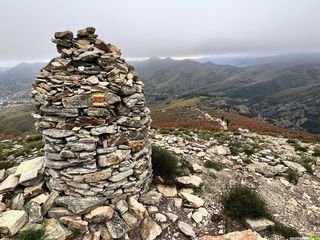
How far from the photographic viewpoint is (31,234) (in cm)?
674

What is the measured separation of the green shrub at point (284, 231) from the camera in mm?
8034

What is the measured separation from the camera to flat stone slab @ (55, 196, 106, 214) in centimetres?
756

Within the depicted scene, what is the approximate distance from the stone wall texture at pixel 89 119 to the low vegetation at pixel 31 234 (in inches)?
55.1

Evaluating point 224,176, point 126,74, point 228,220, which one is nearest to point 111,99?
point 126,74

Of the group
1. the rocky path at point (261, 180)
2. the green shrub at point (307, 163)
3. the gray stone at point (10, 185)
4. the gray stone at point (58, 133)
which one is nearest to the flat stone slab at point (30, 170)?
the gray stone at point (10, 185)

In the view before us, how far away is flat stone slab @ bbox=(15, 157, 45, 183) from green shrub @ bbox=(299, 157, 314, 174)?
42.3 feet

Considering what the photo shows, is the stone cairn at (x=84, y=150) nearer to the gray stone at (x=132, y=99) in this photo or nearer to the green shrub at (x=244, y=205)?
the gray stone at (x=132, y=99)

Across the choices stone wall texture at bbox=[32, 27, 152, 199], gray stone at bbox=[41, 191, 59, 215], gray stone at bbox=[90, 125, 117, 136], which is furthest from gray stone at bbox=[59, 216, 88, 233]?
gray stone at bbox=[90, 125, 117, 136]

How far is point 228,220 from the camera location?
8.60 m

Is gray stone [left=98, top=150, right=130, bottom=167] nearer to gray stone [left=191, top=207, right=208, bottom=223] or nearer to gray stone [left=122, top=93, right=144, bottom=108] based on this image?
gray stone [left=122, top=93, right=144, bottom=108]

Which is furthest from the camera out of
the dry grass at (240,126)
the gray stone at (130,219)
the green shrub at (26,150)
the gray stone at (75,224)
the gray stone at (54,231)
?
the dry grass at (240,126)

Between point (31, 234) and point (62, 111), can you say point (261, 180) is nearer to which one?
point (62, 111)

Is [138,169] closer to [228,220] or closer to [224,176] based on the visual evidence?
[228,220]

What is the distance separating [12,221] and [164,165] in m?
5.67
